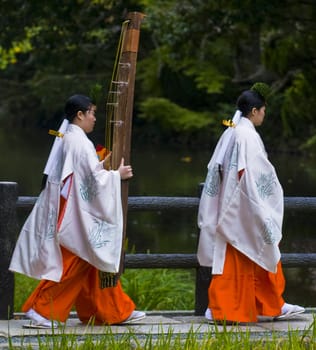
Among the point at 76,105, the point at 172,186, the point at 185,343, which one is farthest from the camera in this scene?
the point at 172,186

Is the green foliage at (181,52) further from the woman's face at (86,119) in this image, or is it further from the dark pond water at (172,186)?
the woman's face at (86,119)

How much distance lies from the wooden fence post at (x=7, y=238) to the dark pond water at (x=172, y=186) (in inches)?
144

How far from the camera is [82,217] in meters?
7.01

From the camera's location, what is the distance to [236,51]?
33.4 meters

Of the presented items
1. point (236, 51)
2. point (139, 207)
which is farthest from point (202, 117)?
point (139, 207)

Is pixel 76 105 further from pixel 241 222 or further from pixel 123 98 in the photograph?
pixel 241 222

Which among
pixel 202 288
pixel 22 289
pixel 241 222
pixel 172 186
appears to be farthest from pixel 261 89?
pixel 172 186

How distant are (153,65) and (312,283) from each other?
71.9ft

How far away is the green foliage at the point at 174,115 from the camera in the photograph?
3316 cm

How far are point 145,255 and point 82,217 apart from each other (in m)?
1.13

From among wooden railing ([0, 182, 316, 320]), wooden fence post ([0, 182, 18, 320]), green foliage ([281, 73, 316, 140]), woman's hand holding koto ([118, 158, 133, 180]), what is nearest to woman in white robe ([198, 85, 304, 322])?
wooden railing ([0, 182, 316, 320])

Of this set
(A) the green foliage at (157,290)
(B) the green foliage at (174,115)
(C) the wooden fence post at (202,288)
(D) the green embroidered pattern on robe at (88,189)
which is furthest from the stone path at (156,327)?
(B) the green foliage at (174,115)

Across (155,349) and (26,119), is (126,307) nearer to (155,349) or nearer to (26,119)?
(155,349)

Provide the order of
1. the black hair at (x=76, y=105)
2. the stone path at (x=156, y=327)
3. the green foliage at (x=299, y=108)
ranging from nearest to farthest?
the stone path at (x=156, y=327)
the black hair at (x=76, y=105)
the green foliage at (x=299, y=108)
